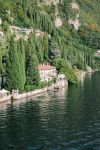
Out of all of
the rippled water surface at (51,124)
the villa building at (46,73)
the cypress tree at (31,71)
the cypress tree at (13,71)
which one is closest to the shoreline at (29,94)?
the cypress tree at (13,71)

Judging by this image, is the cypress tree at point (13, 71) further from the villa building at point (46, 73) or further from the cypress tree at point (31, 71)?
the villa building at point (46, 73)

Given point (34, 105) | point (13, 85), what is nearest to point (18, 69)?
point (13, 85)

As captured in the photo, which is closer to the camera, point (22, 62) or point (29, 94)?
point (29, 94)

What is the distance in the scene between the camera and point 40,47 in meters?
191

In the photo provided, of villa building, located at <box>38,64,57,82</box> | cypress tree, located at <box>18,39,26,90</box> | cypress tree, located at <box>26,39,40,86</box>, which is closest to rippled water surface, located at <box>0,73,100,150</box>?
cypress tree, located at <box>18,39,26,90</box>

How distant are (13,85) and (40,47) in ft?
190

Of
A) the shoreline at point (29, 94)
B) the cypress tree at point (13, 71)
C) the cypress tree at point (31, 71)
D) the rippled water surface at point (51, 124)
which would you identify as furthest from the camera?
the cypress tree at point (31, 71)

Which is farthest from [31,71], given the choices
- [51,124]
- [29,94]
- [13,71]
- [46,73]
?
[51,124]

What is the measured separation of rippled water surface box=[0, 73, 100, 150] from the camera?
79125mm

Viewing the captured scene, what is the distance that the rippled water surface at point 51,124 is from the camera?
79.1 meters

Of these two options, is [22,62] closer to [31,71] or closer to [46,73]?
[31,71]

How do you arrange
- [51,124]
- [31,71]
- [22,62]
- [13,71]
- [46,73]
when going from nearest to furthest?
[51,124] → [13,71] → [22,62] → [31,71] → [46,73]

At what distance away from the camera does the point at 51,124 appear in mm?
94438

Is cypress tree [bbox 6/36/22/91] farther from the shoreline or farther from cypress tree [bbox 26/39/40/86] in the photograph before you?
cypress tree [bbox 26/39/40/86]
